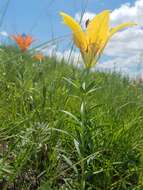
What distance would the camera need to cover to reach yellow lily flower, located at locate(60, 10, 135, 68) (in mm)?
1647

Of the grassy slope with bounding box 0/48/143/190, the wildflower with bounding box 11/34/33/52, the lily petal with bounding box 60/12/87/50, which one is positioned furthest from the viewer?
the wildflower with bounding box 11/34/33/52

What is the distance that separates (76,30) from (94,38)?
0.08 m

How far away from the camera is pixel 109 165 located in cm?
154

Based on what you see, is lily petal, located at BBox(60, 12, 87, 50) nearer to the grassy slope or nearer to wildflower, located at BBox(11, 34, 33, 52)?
the grassy slope

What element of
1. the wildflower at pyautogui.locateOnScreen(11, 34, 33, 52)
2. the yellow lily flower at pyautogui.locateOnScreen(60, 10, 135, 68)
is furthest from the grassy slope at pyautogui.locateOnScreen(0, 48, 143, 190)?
the wildflower at pyautogui.locateOnScreen(11, 34, 33, 52)

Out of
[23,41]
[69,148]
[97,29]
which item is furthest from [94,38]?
[23,41]

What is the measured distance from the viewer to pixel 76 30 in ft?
5.31

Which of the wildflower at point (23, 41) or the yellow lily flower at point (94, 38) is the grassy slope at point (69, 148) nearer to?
the yellow lily flower at point (94, 38)

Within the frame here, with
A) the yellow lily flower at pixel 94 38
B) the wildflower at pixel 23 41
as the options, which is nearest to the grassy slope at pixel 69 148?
the yellow lily flower at pixel 94 38

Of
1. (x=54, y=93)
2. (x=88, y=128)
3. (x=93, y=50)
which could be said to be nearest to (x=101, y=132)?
(x=88, y=128)

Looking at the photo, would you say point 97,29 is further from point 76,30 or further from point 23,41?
point 23,41

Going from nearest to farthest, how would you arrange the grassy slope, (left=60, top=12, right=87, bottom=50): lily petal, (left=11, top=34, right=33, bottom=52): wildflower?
the grassy slope
(left=60, top=12, right=87, bottom=50): lily petal
(left=11, top=34, right=33, bottom=52): wildflower

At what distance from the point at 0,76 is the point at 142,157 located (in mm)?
1049

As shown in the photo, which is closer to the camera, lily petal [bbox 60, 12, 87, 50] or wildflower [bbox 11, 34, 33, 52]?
lily petal [bbox 60, 12, 87, 50]
